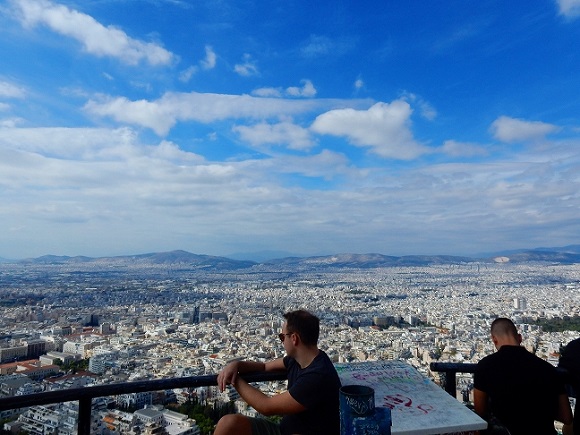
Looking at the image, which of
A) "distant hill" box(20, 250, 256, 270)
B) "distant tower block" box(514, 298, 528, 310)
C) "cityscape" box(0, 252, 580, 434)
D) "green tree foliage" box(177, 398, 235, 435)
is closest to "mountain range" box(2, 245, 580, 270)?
"distant hill" box(20, 250, 256, 270)

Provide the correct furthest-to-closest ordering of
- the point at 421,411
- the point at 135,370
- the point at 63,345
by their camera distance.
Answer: the point at 63,345, the point at 135,370, the point at 421,411

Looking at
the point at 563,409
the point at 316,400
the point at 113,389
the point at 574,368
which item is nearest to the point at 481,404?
the point at 563,409

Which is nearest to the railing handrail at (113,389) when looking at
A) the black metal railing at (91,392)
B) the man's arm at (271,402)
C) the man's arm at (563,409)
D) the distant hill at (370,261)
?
the black metal railing at (91,392)

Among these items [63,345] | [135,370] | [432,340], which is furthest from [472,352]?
[63,345]

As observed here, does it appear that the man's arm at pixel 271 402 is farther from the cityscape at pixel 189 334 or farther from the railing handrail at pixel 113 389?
the cityscape at pixel 189 334

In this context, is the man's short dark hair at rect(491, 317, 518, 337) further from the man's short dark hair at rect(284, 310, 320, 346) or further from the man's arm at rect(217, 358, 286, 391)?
the man's arm at rect(217, 358, 286, 391)

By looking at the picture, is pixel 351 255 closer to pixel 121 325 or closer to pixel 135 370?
pixel 121 325

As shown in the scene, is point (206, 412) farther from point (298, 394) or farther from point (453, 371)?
point (453, 371)
